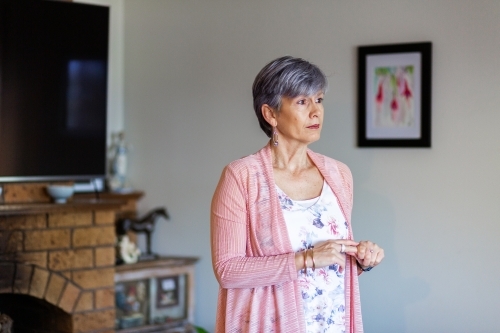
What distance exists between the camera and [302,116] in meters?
2.15

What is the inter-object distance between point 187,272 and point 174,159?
2.23 ft

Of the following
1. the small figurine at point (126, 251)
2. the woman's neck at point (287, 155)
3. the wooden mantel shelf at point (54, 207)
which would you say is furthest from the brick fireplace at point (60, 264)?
the woman's neck at point (287, 155)

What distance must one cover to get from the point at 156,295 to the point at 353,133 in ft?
4.95

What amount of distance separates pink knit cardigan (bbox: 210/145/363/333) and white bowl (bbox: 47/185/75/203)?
73.2 inches

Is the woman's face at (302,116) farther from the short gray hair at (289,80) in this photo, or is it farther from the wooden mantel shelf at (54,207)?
the wooden mantel shelf at (54,207)

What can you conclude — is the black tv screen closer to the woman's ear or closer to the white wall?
the white wall

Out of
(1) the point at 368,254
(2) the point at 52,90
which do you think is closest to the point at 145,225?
(2) the point at 52,90

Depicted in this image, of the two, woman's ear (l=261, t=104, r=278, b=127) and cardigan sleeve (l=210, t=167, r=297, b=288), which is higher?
woman's ear (l=261, t=104, r=278, b=127)

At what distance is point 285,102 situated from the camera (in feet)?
7.07

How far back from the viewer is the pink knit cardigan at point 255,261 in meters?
2.02

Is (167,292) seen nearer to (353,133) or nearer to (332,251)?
(353,133)

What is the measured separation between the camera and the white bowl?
3.76 m

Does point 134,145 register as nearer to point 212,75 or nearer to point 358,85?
point 212,75

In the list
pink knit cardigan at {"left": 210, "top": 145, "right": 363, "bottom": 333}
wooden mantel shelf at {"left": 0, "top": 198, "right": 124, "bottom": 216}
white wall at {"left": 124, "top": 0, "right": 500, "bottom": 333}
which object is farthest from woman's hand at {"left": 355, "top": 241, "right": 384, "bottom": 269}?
wooden mantel shelf at {"left": 0, "top": 198, "right": 124, "bottom": 216}
